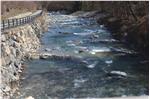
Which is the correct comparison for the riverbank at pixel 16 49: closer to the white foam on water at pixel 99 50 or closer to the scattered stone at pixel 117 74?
the white foam on water at pixel 99 50

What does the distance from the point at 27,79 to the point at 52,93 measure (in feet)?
2.27

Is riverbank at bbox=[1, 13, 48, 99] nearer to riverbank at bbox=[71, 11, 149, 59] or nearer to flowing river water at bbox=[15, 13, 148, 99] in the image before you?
flowing river water at bbox=[15, 13, 148, 99]

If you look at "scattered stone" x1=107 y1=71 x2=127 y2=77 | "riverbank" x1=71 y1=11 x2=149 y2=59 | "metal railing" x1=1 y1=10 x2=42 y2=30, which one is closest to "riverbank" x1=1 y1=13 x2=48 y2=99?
"metal railing" x1=1 y1=10 x2=42 y2=30

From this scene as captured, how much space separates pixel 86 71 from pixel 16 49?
3.78 ft

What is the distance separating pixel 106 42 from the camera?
7484 mm

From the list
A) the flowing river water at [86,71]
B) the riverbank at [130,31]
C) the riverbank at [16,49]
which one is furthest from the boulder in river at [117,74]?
the riverbank at [16,49]

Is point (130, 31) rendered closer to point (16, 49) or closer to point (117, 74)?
point (117, 74)

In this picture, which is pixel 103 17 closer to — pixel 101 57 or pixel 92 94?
pixel 101 57

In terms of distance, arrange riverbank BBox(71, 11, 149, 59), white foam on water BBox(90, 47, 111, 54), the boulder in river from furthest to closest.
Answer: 1. white foam on water BBox(90, 47, 111, 54)
2. riverbank BBox(71, 11, 149, 59)
3. the boulder in river

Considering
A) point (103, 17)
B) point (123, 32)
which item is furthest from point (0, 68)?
point (103, 17)

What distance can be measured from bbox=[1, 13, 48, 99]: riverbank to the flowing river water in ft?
0.41

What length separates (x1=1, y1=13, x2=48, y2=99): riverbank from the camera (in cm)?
506

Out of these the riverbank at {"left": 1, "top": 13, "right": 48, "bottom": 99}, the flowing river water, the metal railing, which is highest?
the metal railing

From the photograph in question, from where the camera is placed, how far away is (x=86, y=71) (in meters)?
5.82
